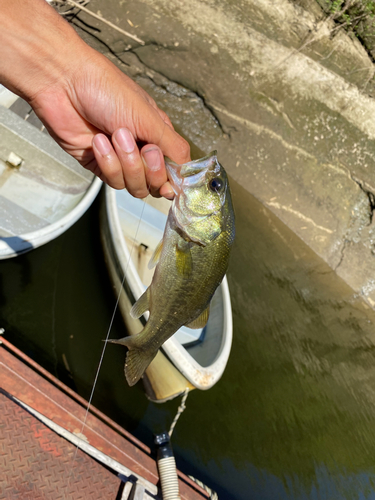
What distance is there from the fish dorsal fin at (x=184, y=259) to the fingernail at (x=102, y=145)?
0.65 metres

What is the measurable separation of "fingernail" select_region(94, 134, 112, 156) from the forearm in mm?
362

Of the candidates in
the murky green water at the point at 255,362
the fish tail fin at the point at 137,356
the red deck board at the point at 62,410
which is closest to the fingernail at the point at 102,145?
the fish tail fin at the point at 137,356

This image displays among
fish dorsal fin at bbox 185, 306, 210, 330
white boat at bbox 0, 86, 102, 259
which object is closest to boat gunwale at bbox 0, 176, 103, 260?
white boat at bbox 0, 86, 102, 259

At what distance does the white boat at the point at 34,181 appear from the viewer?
4.27m

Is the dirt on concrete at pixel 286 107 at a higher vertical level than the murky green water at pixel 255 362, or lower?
higher

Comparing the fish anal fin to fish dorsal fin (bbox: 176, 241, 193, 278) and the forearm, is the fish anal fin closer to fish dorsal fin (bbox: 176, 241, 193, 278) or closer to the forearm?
fish dorsal fin (bbox: 176, 241, 193, 278)

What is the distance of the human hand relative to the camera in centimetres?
166

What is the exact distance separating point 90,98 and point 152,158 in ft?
1.51

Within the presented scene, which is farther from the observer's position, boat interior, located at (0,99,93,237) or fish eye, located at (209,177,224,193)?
boat interior, located at (0,99,93,237)

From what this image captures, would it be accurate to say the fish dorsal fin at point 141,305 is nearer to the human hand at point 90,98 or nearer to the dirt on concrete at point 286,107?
the human hand at point 90,98

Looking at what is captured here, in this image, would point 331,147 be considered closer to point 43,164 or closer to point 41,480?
point 43,164

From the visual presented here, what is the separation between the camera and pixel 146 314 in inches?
154

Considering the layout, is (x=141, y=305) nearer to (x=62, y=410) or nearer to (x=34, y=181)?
(x=62, y=410)

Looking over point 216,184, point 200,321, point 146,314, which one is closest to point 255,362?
point 146,314
